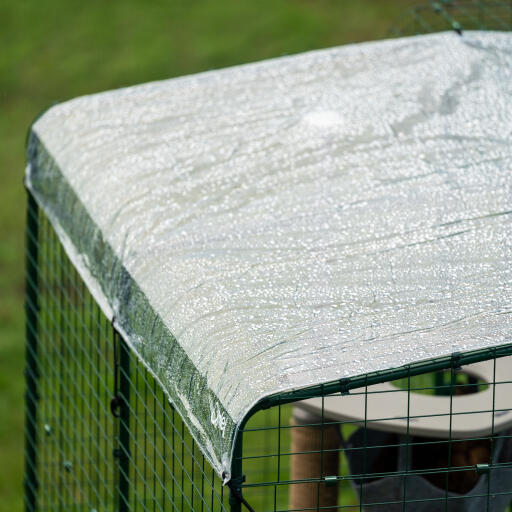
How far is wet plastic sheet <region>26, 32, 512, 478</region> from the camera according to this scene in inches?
91.7

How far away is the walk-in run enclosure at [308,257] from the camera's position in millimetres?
2299

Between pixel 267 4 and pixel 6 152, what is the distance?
336 cm

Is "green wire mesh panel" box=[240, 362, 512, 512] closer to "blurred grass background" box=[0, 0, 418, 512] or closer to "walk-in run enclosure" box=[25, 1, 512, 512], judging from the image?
"walk-in run enclosure" box=[25, 1, 512, 512]

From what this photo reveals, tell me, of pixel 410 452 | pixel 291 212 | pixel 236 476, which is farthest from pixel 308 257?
pixel 410 452

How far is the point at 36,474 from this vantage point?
404cm

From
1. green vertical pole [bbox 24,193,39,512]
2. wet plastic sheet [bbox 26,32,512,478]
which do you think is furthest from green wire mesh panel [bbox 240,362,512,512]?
green vertical pole [bbox 24,193,39,512]

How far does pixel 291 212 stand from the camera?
2.89 metres

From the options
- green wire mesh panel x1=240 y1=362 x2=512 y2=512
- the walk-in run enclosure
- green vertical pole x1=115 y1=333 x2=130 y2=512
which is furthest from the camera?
green vertical pole x1=115 y1=333 x2=130 y2=512

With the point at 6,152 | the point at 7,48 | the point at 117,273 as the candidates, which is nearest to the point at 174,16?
the point at 7,48

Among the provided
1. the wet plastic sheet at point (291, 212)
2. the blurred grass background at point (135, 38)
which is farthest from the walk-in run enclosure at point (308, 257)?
the blurred grass background at point (135, 38)

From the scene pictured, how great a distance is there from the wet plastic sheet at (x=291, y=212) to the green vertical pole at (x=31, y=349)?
180mm

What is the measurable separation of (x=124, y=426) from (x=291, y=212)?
2.47 feet

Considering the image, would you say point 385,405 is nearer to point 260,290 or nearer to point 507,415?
point 507,415

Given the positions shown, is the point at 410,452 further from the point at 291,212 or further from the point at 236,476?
the point at 236,476
